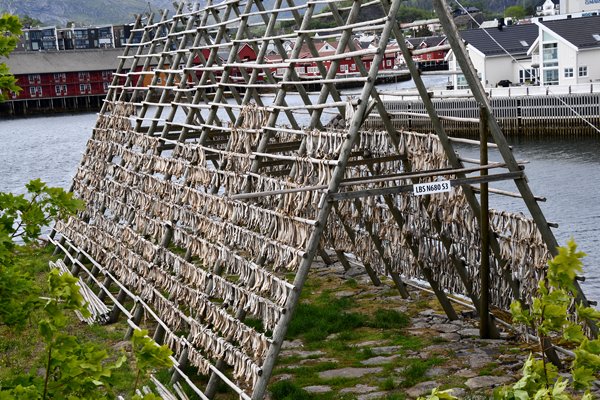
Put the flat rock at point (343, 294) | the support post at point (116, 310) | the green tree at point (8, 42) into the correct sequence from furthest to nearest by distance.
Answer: the support post at point (116, 310), the flat rock at point (343, 294), the green tree at point (8, 42)

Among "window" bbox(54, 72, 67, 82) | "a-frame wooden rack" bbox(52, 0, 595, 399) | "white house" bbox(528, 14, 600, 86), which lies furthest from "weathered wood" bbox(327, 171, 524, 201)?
"window" bbox(54, 72, 67, 82)

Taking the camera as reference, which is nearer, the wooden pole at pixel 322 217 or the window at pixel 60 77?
the wooden pole at pixel 322 217

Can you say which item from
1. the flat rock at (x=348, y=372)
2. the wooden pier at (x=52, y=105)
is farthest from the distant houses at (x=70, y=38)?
the flat rock at (x=348, y=372)

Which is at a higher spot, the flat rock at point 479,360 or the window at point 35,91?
the window at point 35,91

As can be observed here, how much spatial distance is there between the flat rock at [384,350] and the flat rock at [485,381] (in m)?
1.86

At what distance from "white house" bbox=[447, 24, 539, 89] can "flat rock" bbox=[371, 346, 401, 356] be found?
167 feet

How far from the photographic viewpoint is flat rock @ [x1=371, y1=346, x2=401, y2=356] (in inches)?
543

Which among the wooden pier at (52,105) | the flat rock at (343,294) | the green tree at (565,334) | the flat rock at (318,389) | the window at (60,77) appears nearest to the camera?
the green tree at (565,334)

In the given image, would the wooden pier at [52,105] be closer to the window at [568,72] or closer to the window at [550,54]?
the window at [550,54]

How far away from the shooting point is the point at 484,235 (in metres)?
12.7

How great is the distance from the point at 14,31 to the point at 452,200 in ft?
21.8

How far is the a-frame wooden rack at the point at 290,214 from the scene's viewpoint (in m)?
11.5

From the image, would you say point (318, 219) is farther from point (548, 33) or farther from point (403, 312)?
point (548, 33)

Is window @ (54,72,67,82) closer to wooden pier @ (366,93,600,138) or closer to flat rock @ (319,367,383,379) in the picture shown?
wooden pier @ (366,93,600,138)
